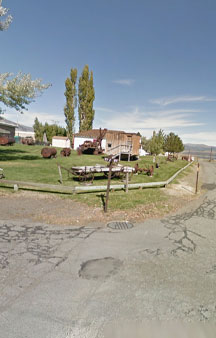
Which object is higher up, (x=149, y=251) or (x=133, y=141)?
(x=133, y=141)

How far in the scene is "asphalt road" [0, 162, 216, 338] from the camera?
275 cm

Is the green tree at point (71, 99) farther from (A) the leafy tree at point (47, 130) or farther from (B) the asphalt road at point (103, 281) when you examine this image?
(B) the asphalt road at point (103, 281)

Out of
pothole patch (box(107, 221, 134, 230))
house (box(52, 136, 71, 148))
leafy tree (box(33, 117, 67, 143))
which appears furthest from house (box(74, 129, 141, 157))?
leafy tree (box(33, 117, 67, 143))

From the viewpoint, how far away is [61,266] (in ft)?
13.5

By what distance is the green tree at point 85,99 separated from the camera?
4494 cm

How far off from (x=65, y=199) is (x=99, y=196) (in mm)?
1645

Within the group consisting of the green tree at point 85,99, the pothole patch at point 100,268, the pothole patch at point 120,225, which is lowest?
the pothole patch at point 100,268

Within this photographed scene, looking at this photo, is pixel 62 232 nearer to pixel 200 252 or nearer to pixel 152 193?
pixel 200 252

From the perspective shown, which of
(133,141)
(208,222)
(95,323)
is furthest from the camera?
(133,141)

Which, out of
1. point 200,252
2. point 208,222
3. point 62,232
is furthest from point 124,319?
point 208,222

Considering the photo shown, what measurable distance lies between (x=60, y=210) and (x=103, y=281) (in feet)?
14.2

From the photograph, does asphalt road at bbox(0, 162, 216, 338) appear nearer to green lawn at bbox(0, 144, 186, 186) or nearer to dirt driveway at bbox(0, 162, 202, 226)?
dirt driveway at bbox(0, 162, 202, 226)

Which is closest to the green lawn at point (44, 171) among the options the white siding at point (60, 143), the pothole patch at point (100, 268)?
the pothole patch at point (100, 268)

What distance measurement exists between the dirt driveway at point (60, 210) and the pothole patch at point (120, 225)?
320 millimetres
